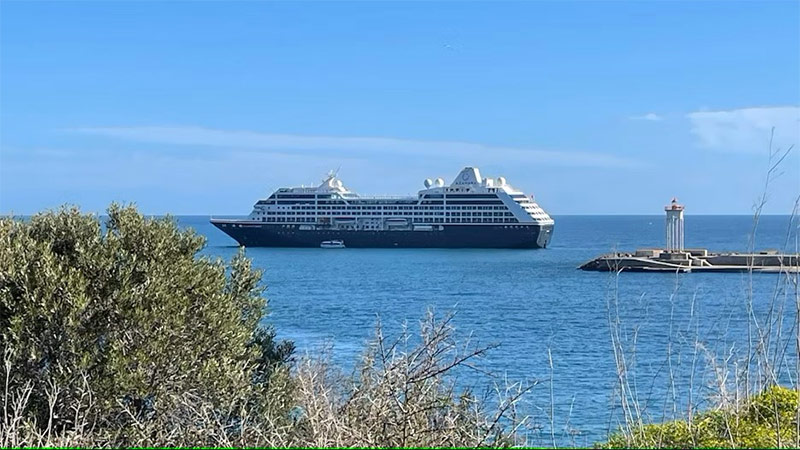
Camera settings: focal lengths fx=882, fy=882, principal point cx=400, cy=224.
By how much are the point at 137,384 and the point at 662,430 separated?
9.83 feet

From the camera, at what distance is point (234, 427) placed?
198 inches

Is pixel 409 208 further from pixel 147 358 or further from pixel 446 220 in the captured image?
pixel 147 358

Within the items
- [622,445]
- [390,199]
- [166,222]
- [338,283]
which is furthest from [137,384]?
[390,199]

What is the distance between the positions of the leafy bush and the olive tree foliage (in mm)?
2222

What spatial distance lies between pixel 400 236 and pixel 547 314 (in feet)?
134

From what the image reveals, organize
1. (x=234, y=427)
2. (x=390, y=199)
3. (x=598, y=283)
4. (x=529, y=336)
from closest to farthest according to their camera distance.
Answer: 1. (x=234, y=427)
2. (x=529, y=336)
3. (x=598, y=283)
4. (x=390, y=199)

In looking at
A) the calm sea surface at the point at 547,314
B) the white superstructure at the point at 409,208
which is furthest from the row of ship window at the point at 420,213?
the calm sea surface at the point at 547,314

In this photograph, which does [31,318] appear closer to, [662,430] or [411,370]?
[411,370]

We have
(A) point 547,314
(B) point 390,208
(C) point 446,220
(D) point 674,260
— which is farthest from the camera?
(B) point 390,208

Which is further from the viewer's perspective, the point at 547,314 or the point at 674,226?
the point at 674,226

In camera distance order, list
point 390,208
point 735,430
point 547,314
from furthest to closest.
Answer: point 390,208, point 547,314, point 735,430

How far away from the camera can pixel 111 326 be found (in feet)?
17.4

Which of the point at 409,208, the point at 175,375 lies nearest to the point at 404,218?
the point at 409,208

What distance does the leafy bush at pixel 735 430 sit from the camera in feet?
12.0
